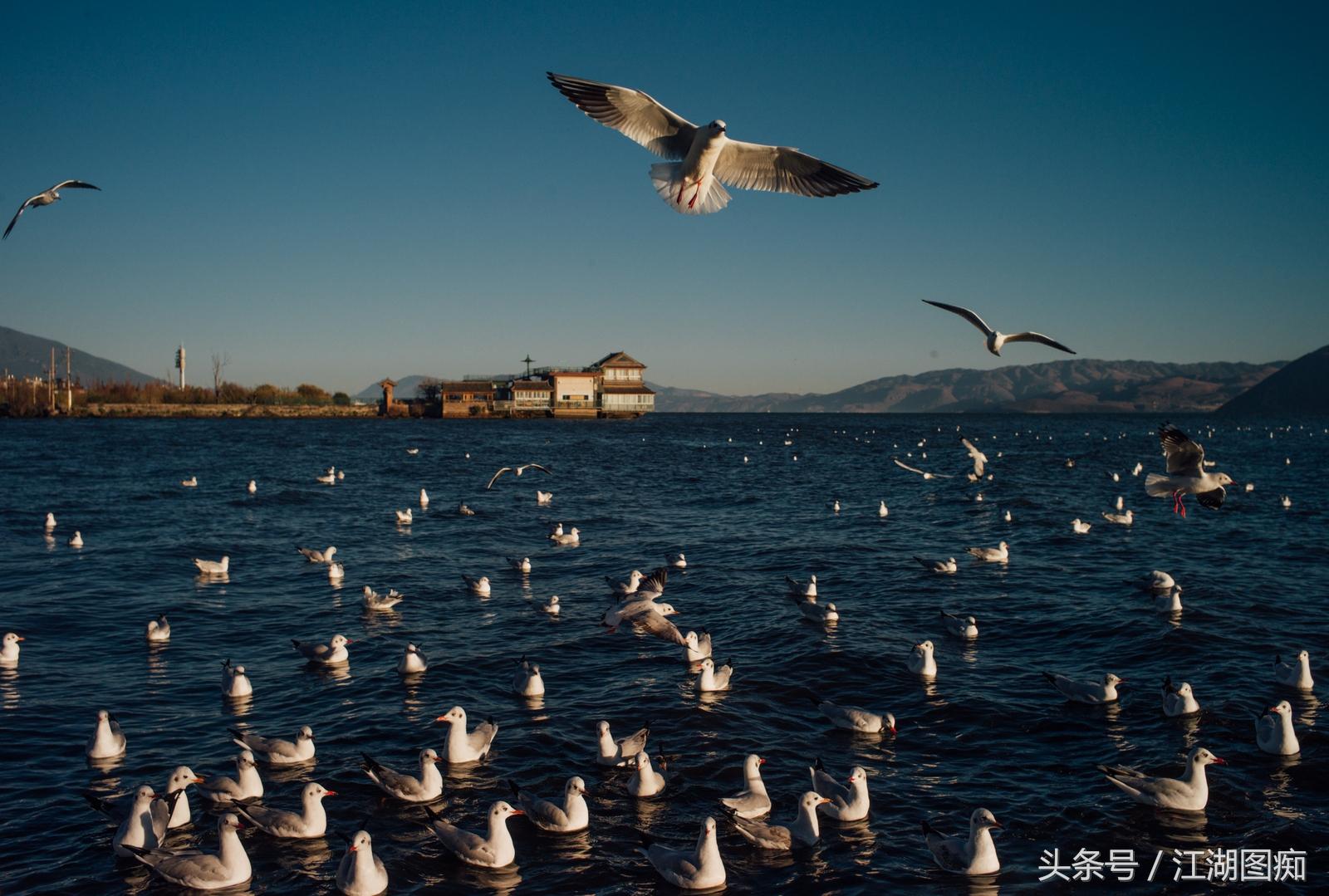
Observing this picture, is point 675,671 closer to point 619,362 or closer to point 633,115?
point 633,115

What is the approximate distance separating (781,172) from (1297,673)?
9.99m

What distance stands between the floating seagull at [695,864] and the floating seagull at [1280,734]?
703cm

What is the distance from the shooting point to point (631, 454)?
6569 cm

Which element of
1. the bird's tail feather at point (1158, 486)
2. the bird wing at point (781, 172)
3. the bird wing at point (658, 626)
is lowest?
the bird wing at point (658, 626)

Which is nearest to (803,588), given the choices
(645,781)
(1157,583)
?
(1157,583)

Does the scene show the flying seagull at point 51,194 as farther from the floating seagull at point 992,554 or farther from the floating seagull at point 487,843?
the floating seagull at point 992,554

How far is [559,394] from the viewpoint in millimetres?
128125

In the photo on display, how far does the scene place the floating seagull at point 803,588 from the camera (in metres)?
18.3

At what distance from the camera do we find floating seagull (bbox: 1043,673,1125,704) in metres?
12.1

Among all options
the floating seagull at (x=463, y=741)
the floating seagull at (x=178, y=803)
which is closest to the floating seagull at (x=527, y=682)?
the floating seagull at (x=463, y=741)

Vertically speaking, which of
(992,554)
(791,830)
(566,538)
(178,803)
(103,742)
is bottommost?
(791,830)

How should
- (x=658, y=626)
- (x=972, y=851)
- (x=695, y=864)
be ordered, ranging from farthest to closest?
(x=658, y=626), (x=972, y=851), (x=695, y=864)

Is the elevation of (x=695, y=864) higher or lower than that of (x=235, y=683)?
lower

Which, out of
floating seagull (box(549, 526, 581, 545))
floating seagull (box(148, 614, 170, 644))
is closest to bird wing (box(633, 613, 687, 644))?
floating seagull (box(148, 614, 170, 644))
